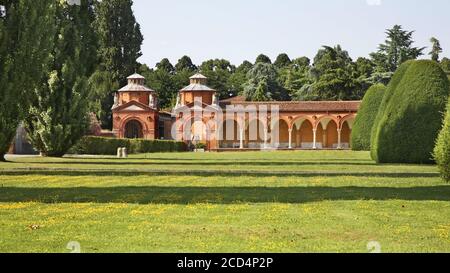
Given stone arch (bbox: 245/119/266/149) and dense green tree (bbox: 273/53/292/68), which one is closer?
stone arch (bbox: 245/119/266/149)

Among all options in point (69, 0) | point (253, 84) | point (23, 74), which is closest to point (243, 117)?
point (253, 84)

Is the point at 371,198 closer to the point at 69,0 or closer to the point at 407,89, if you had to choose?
the point at 407,89

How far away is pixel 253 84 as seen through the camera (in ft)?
250

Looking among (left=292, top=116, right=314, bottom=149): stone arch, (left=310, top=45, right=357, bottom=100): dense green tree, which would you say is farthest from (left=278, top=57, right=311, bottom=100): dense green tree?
(left=292, top=116, right=314, bottom=149): stone arch

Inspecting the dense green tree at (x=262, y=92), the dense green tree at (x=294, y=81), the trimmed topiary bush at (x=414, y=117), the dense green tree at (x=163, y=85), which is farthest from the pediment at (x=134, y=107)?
the trimmed topiary bush at (x=414, y=117)

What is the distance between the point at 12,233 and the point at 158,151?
1785 inches

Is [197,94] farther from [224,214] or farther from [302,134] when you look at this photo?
[224,214]

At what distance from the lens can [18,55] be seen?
19.6m

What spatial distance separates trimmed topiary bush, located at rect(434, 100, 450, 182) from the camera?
15.8m

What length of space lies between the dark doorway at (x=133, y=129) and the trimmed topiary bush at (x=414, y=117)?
125 ft

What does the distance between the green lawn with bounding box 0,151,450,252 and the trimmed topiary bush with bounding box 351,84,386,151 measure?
984 inches

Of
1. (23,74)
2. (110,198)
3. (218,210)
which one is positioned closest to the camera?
(218,210)

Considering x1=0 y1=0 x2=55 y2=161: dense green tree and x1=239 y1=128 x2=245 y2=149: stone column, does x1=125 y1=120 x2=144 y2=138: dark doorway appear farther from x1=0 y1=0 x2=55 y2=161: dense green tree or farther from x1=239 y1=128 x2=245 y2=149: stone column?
x1=0 y1=0 x2=55 y2=161: dense green tree

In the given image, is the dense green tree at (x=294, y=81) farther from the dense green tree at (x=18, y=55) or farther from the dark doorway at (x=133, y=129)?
the dense green tree at (x=18, y=55)
